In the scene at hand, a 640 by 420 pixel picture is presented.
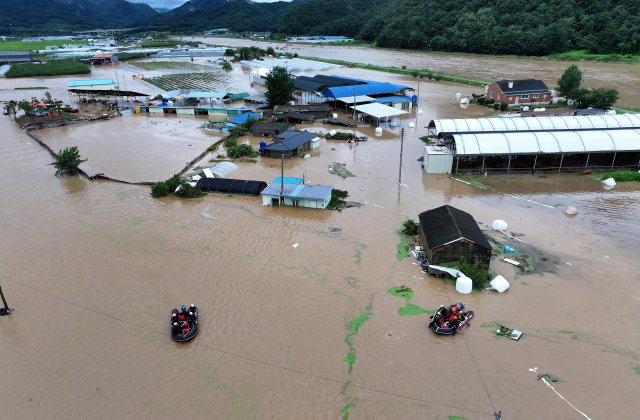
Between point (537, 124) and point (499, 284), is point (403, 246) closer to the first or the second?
point (499, 284)

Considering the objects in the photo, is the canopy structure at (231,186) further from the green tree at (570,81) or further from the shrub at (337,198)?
the green tree at (570,81)

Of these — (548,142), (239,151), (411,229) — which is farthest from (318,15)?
(411,229)

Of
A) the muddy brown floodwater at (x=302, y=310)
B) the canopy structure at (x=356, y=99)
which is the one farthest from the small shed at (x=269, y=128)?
the muddy brown floodwater at (x=302, y=310)

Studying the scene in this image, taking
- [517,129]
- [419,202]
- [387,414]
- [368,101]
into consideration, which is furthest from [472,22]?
[387,414]

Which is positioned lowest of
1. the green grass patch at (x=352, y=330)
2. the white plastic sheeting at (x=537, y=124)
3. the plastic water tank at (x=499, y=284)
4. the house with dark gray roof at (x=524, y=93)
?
the green grass patch at (x=352, y=330)

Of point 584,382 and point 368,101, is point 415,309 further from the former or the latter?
point 368,101

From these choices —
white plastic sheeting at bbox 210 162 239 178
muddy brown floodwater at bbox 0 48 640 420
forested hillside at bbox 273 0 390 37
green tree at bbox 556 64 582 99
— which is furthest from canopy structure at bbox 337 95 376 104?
forested hillside at bbox 273 0 390 37
